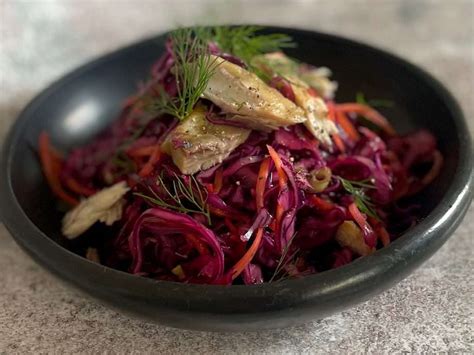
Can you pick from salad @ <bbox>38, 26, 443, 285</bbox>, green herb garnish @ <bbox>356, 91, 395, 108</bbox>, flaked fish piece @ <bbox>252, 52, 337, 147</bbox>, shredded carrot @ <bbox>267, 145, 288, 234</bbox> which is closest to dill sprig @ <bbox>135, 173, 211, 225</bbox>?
salad @ <bbox>38, 26, 443, 285</bbox>

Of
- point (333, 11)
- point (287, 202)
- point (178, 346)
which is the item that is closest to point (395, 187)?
point (287, 202)

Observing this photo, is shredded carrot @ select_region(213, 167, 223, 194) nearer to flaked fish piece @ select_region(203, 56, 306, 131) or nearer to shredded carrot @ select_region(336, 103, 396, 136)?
flaked fish piece @ select_region(203, 56, 306, 131)

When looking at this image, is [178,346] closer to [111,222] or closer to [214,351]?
[214,351]

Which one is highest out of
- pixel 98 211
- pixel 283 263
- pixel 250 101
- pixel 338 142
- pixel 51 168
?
pixel 250 101

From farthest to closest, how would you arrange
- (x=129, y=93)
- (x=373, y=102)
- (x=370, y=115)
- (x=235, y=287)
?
(x=129, y=93) → (x=373, y=102) → (x=370, y=115) → (x=235, y=287)

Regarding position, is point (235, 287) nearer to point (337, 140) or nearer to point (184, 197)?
point (184, 197)

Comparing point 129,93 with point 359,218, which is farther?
point 129,93

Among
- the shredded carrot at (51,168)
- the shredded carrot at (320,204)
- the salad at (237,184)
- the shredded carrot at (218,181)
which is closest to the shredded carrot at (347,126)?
the salad at (237,184)

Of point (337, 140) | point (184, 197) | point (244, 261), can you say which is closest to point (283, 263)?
point (244, 261)
